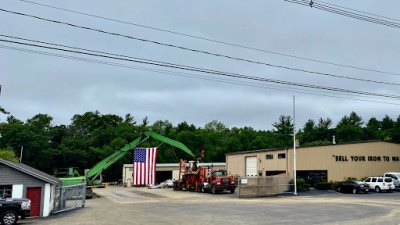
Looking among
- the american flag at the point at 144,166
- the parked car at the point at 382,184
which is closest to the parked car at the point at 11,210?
the american flag at the point at 144,166

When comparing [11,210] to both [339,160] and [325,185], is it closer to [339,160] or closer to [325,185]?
[325,185]

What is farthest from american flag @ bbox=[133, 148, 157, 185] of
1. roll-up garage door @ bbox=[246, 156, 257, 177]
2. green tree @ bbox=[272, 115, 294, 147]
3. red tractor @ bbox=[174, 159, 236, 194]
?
green tree @ bbox=[272, 115, 294, 147]

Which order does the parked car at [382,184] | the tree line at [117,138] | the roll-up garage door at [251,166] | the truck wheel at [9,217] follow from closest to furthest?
the truck wheel at [9,217] → the parked car at [382,184] → the roll-up garage door at [251,166] → the tree line at [117,138]

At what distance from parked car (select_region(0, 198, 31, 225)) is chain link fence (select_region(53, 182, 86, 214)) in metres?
5.81

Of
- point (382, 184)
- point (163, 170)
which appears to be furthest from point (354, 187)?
point (163, 170)

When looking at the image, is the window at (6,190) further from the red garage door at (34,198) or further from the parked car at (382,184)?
the parked car at (382,184)

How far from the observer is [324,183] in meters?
42.2

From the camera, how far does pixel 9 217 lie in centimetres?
1856

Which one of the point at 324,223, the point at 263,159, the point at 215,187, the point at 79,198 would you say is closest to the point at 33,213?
the point at 79,198

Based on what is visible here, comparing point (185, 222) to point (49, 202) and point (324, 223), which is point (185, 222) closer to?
point (324, 223)

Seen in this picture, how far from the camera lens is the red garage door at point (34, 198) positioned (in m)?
22.8

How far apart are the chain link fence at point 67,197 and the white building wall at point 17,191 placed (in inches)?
111

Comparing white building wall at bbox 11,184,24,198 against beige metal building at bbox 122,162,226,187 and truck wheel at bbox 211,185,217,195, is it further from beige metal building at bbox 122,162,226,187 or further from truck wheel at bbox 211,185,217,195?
beige metal building at bbox 122,162,226,187

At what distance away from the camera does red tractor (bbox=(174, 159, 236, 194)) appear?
3969cm
